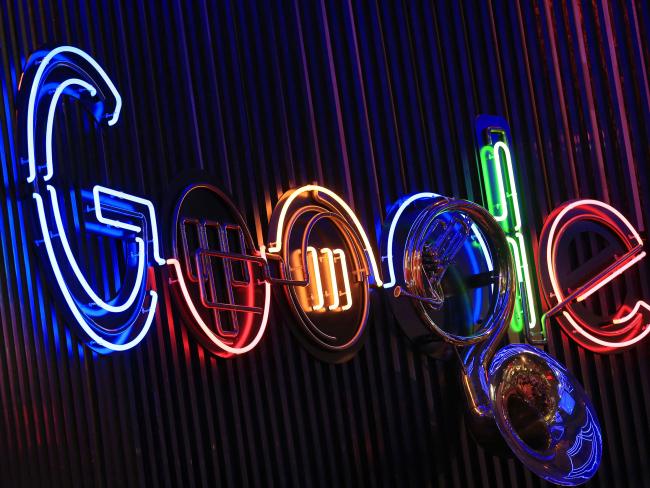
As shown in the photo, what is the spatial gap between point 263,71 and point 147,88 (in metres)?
0.69

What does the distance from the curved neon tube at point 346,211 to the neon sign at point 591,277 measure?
1.22m

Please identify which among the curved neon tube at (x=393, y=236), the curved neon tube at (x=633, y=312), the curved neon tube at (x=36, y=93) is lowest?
the curved neon tube at (x=633, y=312)

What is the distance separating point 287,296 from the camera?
429 centimetres

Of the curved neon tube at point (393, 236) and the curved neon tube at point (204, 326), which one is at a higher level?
the curved neon tube at point (393, 236)

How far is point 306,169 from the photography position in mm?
4664

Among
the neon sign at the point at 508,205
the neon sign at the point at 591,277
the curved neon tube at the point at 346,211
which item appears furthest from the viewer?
the neon sign at the point at 591,277

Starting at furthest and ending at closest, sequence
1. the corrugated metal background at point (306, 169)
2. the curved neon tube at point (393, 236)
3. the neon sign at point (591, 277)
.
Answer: the neon sign at point (591, 277) → the curved neon tube at point (393, 236) → the corrugated metal background at point (306, 169)

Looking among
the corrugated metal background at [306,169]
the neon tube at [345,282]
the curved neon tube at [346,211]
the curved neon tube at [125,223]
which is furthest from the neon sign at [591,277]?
the curved neon tube at [125,223]

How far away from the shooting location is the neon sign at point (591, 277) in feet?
18.1

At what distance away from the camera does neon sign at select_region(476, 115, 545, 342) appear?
5352 millimetres

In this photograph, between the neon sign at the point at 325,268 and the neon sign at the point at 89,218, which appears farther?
the neon sign at the point at 325,268

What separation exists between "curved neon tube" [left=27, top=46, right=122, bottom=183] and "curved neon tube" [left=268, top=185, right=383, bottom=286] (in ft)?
2.91

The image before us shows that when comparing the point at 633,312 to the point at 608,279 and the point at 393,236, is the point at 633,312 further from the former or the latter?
the point at 393,236

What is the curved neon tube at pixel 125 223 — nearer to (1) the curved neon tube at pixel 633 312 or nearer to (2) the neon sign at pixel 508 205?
(2) the neon sign at pixel 508 205
